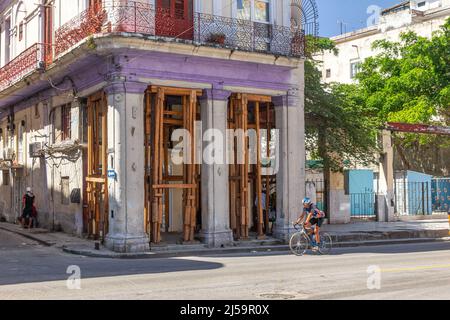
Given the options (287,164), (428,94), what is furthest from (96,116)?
(428,94)

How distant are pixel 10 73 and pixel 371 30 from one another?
30.3 m

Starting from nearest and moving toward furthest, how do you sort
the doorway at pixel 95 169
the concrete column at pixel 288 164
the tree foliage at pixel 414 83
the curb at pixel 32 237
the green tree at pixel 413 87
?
1. the curb at pixel 32 237
2. the doorway at pixel 95 169
3. the concrete column at pixel 288 164
4. the tree foliage at pixel 414 83
5. the green tree at pixel 413 87

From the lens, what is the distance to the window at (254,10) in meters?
18.9

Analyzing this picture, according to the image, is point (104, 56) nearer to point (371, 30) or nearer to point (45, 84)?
point (45, 84)

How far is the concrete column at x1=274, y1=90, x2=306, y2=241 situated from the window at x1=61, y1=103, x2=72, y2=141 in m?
7.24

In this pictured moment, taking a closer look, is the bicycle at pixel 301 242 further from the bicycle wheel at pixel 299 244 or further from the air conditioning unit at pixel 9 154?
the air conditioning unit at pixel 9 154

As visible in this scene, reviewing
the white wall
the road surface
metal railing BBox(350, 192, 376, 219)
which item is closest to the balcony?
the road surface

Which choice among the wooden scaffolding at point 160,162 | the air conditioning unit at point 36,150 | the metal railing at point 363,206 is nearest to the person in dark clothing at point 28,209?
the air conditioning unit at point 36,150

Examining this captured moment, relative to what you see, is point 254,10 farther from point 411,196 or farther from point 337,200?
point 411,196

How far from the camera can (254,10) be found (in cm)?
1919

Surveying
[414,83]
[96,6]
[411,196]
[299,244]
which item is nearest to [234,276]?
[299,244]

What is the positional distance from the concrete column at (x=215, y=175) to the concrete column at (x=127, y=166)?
2.13 meters

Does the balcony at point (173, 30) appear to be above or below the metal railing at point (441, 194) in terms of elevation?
above
